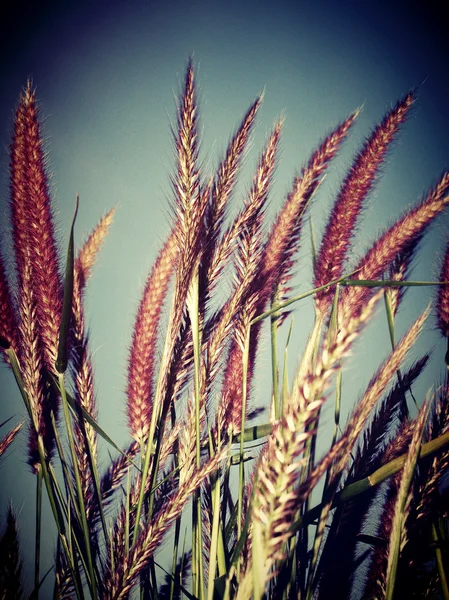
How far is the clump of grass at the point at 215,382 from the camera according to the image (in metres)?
0.33

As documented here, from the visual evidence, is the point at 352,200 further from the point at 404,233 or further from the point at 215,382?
the point at 215,382

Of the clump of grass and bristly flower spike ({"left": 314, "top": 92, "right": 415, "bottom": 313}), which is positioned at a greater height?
bristly flower spike ({"left": 314, "top": 92, "right": 415, "bottom": 313})

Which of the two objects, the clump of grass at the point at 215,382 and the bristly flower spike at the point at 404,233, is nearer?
the clump of grass at the point at 215,382

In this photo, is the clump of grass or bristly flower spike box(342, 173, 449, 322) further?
bristly flower spike box(342, 173, 449, 322)

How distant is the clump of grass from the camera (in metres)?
0.33

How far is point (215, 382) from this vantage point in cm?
44

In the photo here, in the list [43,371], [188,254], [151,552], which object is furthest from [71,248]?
[151,552]

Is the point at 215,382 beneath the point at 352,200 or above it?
beneath

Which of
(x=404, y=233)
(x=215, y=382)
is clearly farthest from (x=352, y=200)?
(x=215, y=382)

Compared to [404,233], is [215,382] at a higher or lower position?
lower

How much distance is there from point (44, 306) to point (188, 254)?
0.25m

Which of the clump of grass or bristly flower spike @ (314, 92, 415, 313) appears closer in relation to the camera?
the clump of grass

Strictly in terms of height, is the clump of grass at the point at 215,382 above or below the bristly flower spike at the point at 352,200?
below

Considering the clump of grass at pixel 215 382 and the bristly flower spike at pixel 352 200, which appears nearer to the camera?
the clump of grass at pixel 215 382
